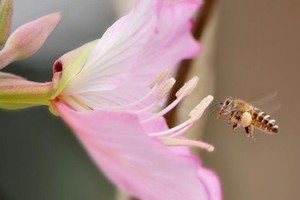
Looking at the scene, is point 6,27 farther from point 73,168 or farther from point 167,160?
point 73,168

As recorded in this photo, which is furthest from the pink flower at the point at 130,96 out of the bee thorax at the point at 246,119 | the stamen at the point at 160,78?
the bee thorax at the point at 246,119

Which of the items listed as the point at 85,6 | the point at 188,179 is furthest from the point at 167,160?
the point at 85,6

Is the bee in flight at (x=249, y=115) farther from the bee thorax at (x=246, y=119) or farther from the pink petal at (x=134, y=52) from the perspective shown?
the pink petal at (x=134, y=52)

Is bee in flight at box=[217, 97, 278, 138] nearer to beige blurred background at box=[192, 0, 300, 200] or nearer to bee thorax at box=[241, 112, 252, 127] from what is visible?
bee thorax at box=[241, 112, 252, 127]

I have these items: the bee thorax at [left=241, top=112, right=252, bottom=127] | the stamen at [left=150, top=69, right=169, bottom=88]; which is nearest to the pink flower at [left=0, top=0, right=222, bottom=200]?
the stamen at [left=150, top=69, right=169, bottom=88]

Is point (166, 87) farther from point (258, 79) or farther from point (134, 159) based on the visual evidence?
point (258, 79)
